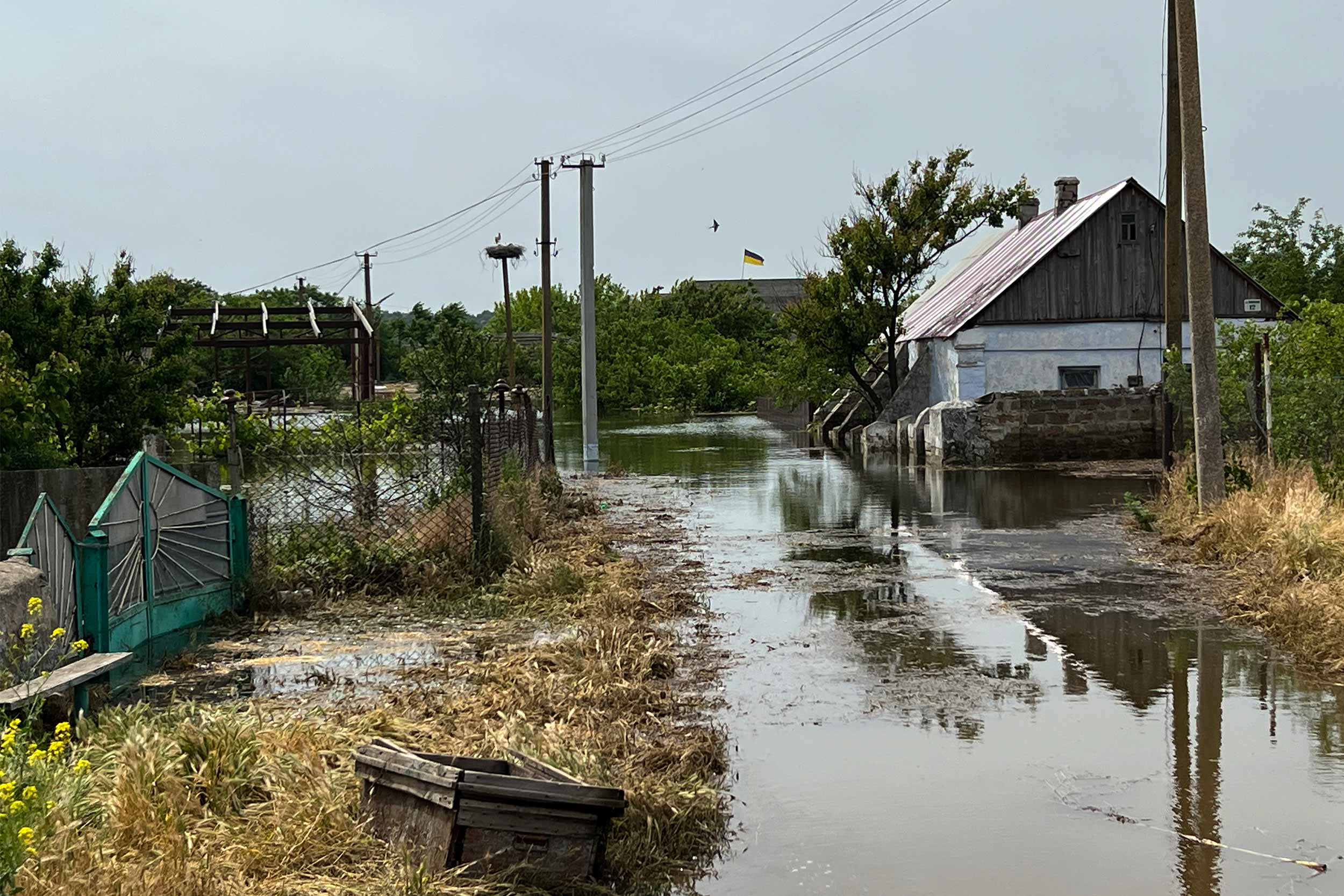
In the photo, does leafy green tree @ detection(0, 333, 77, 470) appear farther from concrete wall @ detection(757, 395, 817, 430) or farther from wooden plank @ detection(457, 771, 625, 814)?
concrete wall @ detection(757, 395, 817, 430)

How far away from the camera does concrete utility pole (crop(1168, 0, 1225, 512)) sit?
15.0 meters

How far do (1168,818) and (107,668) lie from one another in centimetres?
511

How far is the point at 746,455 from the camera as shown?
35.4 meters

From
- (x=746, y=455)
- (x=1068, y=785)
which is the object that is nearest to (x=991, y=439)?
(x=746, y=455)

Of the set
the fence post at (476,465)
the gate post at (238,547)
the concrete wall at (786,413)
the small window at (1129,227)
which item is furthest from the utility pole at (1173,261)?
the concrete wall at (786,413)

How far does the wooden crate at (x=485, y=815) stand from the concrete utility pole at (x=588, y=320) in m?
23.9

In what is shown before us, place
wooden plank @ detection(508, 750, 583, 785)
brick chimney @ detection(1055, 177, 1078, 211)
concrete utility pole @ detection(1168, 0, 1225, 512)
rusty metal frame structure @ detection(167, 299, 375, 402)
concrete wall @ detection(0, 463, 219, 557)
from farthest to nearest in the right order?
brick chimney @ detection(1055, 177, 1078, 211) < rusty metal frame structure @ detection(167, 299, 375, 402) < concrete utility pole @ detection(1168, 0, 1225, 512) < concrete wall @ detection(0, 463, 219, 557) < wooden plank @ detection(508, 750, 583, 785)

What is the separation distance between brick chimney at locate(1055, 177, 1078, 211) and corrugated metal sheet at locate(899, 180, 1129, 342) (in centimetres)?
38

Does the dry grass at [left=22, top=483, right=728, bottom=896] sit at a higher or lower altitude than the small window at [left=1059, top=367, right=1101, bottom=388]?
lower

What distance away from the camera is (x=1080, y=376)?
3650 centimetres

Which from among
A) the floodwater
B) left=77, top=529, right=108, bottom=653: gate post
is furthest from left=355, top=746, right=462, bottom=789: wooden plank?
left=77, top=529, right=108, bottom=653: gate post

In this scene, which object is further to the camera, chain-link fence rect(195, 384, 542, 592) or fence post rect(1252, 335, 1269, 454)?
fence post rect(1252, 335, 1269, 454)

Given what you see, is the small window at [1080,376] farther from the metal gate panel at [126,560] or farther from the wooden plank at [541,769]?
the wooden plank at [541,769]

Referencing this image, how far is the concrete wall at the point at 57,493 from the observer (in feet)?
40.5
